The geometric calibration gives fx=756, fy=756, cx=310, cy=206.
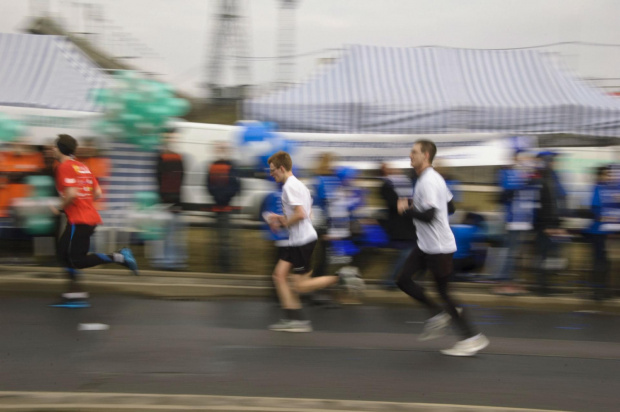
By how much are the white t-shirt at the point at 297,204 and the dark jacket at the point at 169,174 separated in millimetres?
2587

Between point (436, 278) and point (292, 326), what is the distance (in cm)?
144

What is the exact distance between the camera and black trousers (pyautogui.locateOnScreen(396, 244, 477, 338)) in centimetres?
594

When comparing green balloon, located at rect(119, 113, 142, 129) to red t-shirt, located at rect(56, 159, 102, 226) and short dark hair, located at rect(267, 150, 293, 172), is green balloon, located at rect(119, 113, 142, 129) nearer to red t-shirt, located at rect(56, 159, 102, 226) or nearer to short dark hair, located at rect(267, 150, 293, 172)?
red t-shirt, located at rect(56, 159, 102, 226)

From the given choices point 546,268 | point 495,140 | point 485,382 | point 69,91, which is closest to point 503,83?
point 495,140

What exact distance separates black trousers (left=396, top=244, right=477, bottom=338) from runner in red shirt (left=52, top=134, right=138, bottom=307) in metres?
2.93

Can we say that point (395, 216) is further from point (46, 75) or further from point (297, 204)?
point (46, 75)

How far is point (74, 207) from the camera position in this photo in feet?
22.6

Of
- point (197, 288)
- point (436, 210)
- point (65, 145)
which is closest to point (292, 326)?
point (436, 210)

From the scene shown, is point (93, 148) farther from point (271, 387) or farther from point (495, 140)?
point (495, 140)

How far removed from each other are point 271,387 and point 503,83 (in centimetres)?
1136

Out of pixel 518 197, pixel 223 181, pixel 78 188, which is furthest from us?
pixel 223 181

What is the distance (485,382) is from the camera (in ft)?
17.7

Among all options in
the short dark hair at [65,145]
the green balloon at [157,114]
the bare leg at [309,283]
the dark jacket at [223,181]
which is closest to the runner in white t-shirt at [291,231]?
the bare leg at [309,283]

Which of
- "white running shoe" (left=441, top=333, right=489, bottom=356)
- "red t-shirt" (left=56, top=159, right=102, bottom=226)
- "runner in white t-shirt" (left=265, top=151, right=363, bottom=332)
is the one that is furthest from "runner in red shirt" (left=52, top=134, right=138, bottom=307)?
"white running shoe" (left=441, top=333, right=489, bottom=356)
